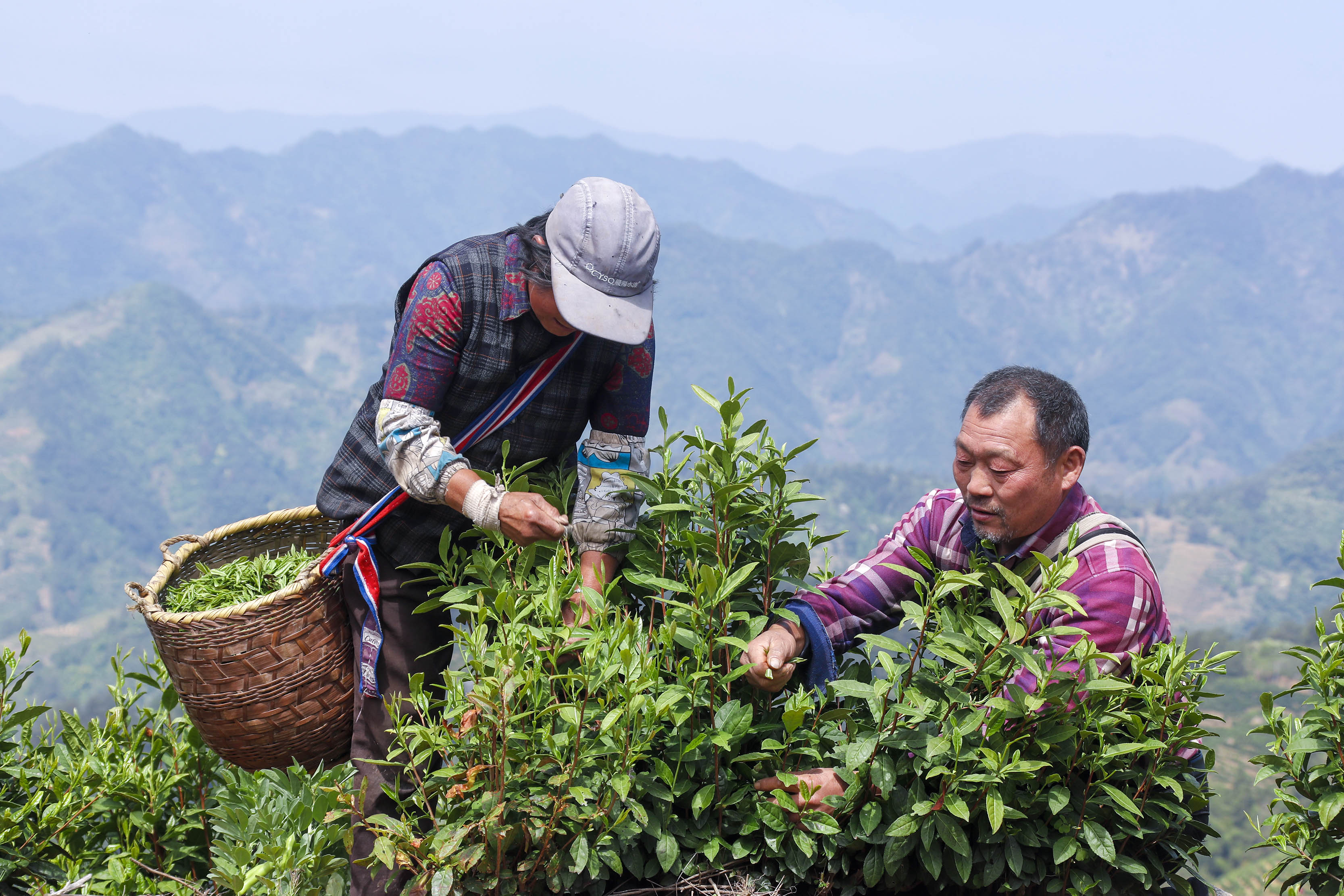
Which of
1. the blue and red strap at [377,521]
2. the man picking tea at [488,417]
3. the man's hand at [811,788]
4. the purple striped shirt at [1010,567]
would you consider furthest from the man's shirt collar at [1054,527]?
the blue and red strap at [377,521]

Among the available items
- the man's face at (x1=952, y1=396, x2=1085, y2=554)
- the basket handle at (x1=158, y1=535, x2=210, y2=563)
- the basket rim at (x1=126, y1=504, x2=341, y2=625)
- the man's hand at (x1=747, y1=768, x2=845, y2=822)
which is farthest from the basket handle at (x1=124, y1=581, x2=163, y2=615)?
the man's face at (x1=952, y1=396, x2=1085, y2=554)

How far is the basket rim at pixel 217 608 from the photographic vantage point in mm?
2885

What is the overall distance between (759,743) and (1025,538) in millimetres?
1014

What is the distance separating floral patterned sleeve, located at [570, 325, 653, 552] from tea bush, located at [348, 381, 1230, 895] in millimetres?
241

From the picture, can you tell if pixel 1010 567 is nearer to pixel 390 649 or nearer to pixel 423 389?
pixel 423 389

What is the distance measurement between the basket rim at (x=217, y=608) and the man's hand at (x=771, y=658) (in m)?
1.50

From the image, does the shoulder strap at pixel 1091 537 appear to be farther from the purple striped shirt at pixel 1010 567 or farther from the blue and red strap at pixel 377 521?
the blue and red strap at pixel 377 521

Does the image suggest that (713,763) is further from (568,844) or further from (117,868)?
(117,868)

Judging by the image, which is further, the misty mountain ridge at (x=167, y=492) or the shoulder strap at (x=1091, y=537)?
the misty mountain ridge at (x=167, y=492)

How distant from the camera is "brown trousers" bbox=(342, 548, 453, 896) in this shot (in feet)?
10.1

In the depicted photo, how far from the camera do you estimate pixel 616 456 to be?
10.1 feet

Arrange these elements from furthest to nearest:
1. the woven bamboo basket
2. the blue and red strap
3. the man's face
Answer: the blue and red strap < the woven bamboo basket < the man's face

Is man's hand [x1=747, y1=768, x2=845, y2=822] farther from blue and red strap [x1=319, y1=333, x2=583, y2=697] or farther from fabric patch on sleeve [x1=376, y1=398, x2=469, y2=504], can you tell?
blue and red strap [x1=319, y1=333, x2=583, y2=697]

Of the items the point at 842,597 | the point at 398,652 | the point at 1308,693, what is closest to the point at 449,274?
the point at 398,652
